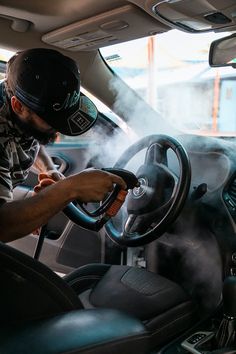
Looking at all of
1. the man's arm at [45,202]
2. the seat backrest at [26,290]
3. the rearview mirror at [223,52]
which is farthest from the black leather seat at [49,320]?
the rearview mirror at [223,52]

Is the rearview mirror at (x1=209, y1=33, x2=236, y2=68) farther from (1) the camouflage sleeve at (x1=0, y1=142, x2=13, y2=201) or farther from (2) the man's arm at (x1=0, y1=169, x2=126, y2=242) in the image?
(1) the camouflage sleeve at (x1=0, y1=142, x2=13, y2=201)

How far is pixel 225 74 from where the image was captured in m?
4.80

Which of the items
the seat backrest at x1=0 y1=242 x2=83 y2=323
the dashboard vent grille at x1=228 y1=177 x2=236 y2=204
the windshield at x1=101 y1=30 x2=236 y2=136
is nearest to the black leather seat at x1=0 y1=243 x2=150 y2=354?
the seat backrest at x1=0 y1=242 x2=83 y2=323

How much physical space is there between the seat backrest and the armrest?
1.7 inches

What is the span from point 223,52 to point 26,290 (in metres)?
1.28

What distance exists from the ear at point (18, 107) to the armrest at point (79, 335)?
0.69m

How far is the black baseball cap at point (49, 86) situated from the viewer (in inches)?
57.1

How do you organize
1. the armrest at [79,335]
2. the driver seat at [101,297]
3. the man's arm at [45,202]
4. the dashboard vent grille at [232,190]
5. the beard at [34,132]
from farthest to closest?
the dashboard vent grille at [232,190], the beard at [34,132], the man's arm at [45,202], the driver seat at [101,297], the armrest at [79,335]

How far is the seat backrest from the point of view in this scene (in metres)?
1.22

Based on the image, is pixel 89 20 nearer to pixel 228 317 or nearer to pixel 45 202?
pixel 45 202

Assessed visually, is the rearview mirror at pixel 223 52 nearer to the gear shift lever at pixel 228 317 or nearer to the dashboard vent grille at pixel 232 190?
the dashboard vent grille at pixel 232 190

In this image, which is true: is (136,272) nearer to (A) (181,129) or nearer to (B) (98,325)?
(B) (98,325)

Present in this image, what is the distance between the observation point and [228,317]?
1.61 m

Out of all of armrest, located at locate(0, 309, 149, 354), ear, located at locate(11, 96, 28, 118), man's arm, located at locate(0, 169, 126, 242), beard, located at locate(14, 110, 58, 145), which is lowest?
armrest, located at locate(0, 309, 149, 354)
